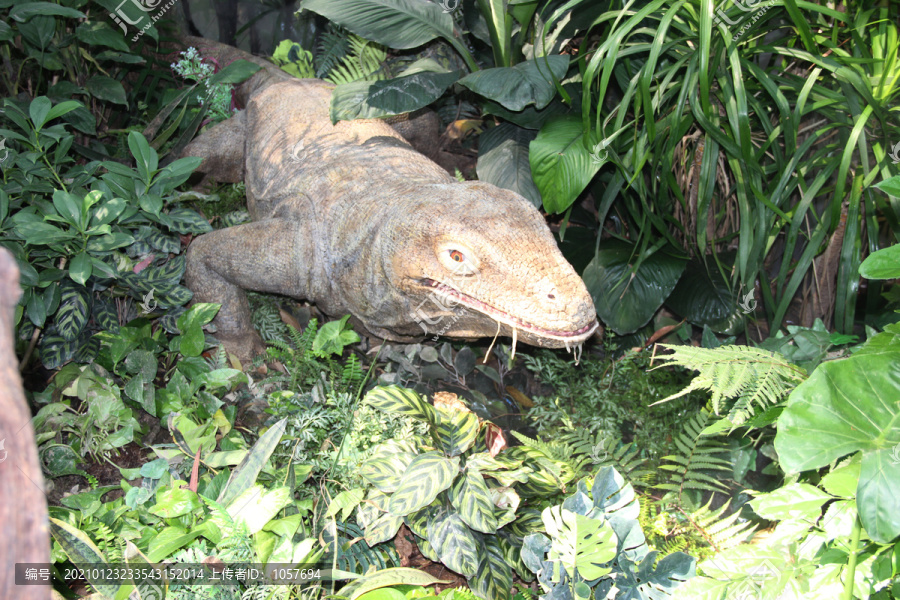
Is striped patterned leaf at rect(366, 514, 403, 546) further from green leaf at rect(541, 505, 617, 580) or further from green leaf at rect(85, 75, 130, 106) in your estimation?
green leaf at rect(85, 75, 130, 106)

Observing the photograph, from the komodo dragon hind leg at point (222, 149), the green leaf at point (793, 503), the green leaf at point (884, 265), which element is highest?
the green leaf at point (884, 265)

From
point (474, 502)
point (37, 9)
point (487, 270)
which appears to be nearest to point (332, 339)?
point (487, 270)

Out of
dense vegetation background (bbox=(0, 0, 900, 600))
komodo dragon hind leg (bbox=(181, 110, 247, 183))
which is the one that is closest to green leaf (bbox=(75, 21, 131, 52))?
dense vegetation background (bbox=(0, 0, 900, 600))

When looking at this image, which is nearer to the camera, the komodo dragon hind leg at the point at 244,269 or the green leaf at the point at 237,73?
the komodo dragon hind leg at the point at 244,269

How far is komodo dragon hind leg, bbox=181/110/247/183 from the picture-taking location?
3865 millimetres

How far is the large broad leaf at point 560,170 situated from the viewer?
2.93 m

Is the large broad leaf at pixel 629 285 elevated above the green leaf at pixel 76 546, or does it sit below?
below

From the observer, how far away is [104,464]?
241 centimetres

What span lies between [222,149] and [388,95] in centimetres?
135

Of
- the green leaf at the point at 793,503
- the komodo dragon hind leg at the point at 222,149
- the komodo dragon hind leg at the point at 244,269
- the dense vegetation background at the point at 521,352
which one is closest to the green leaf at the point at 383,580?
the dense vegetation background at the point at 521,352

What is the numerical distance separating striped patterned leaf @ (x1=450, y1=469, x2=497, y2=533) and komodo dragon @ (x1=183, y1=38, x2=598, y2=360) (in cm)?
56

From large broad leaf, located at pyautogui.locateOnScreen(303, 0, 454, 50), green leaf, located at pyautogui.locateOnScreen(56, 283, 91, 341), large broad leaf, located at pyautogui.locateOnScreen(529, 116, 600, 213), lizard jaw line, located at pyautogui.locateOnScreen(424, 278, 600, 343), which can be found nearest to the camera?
lizard jaw line, located at pyautogui.locateOnScreen(424, 278, 600, 343)

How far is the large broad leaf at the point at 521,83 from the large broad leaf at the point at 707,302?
1242mm

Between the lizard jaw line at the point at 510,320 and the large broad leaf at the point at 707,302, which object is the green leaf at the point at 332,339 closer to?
the lizard jaw line at the point at 510,320
